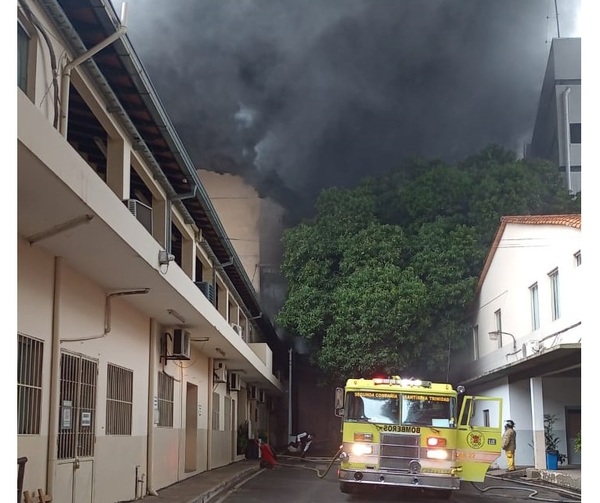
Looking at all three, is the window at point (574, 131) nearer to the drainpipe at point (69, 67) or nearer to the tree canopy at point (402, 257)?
the tree canopy at point (402, 257)

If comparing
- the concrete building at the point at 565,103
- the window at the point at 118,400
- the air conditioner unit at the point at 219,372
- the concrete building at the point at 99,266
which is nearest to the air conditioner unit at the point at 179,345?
the concrete building at the point at 99,266

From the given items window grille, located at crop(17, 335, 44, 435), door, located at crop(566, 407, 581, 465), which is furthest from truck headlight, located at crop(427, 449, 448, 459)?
door, located at crop(566, 407, 581, 465)

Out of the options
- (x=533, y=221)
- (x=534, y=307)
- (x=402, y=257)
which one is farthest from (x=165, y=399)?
(x=402, y=257)

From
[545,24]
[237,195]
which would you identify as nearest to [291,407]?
[237,195]

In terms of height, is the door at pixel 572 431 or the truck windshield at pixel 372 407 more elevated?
the truck windshield at pixel 372 407

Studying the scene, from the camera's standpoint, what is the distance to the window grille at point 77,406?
9172 millimetres

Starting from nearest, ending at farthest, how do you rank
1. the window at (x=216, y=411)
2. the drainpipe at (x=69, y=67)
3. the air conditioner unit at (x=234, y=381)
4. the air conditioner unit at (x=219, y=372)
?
the drainpipe at (x=69, y=67)
the air conditioner unit at (x=219, y=372)
the window at (x=216, y=411)
the air conditioner unit at (x=234, y=381)

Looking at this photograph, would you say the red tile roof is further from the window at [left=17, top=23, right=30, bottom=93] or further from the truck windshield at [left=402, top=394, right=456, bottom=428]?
the window at [left=17, top=23, right=30, bottom=93]

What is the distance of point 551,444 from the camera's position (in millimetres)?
19047

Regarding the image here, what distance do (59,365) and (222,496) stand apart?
20.4 ft

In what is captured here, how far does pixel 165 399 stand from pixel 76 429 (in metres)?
5.38

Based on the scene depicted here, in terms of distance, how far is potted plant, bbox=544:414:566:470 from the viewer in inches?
729

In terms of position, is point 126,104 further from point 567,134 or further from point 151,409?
point 567,134

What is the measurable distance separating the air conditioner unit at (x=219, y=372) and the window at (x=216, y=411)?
1.73 ft
